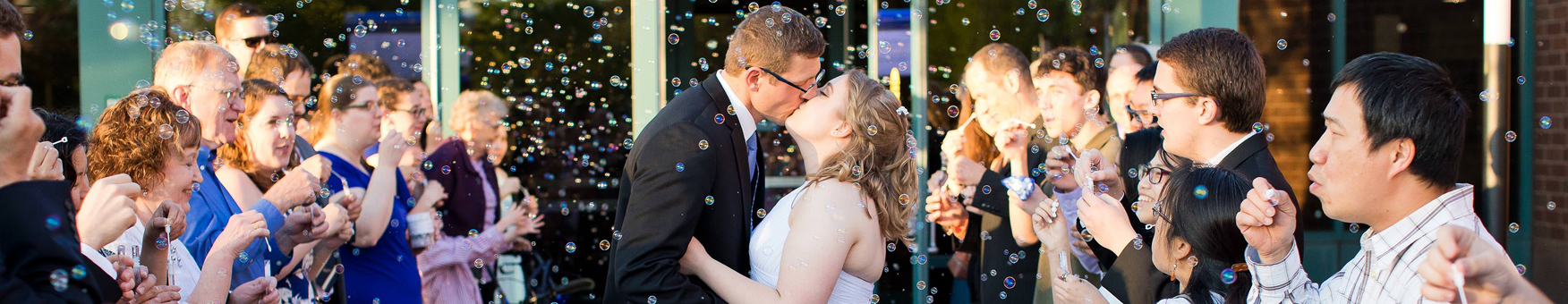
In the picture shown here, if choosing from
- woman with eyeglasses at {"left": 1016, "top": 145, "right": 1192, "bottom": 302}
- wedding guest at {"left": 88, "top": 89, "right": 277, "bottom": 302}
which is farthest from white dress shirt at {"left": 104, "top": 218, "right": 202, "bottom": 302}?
woman with eyeglasses at {"left": 1016, "top": 145, "right": 1192, "bottom": 302}

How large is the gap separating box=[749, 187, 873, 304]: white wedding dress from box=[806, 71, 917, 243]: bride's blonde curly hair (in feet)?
0.43

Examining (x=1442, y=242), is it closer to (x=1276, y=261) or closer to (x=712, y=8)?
(x=1276, y=261)

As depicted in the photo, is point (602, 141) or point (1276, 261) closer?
point (1276, 261)

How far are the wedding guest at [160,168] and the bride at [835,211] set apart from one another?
4.14 ft

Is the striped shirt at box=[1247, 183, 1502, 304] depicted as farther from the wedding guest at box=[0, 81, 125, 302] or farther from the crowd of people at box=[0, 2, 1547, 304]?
the wedding guest at box=[0, 81, 125, 302]

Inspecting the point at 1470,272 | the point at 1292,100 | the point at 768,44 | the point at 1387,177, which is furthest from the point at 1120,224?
the point at 1292,100

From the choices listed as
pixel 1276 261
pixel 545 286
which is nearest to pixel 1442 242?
pixel 1276 261

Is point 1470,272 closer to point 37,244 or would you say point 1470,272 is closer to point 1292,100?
point 37,244

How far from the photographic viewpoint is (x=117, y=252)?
2.50m

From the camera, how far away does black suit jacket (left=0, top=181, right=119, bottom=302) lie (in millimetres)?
1827

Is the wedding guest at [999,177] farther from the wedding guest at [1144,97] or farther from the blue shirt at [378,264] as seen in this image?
the blue shirt at [378,264]

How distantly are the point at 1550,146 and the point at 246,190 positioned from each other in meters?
7.03

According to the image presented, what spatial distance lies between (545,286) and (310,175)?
298 cm

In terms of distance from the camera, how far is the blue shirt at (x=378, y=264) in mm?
4004
